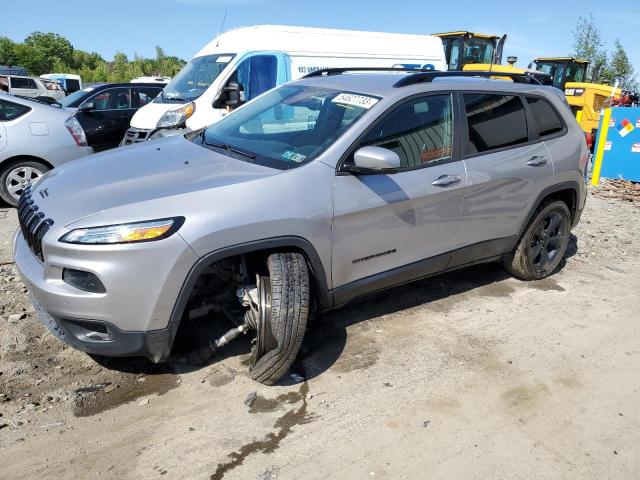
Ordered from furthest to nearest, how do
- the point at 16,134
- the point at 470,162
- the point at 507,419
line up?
the point at 16,134 → the point at 470,162 → the point at 507,419

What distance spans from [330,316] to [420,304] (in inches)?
31.6

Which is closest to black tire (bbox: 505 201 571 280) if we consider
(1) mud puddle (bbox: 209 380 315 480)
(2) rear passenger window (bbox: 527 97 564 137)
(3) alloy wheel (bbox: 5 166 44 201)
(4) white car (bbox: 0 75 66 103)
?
(2) rear passenger window (bbox: 527 97 564 137)

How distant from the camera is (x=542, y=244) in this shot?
4.74m

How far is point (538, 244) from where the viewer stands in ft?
15.5

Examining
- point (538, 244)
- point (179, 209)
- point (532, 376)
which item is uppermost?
point (179, 209)

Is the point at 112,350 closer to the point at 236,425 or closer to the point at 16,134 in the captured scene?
the point at 236,425

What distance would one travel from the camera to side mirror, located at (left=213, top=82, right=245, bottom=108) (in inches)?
303

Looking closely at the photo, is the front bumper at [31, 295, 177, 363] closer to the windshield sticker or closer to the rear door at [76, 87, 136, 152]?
the windshield sticker

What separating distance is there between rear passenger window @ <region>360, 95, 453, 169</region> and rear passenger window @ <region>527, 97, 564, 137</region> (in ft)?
3.45

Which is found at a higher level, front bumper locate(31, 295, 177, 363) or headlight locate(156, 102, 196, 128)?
headlight locate(156, 102, 196, 128)

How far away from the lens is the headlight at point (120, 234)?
259 centimetres

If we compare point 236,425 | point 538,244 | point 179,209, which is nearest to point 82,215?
point 179,209

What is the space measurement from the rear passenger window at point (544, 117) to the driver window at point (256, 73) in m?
4.79

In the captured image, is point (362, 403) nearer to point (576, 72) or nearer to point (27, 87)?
point (576, 72)
